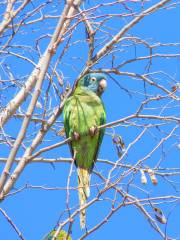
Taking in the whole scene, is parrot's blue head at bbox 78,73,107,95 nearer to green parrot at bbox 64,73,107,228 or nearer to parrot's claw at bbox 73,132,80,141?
green parrot at bbox 64,73,107,228

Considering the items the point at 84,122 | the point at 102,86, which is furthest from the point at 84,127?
the point at 102,86

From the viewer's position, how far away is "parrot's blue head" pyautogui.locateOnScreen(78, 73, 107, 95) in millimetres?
6118

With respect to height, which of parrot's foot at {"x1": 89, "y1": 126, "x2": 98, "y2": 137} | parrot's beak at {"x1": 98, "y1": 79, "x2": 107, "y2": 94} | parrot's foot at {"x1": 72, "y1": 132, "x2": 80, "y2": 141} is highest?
parrot's beak at {"x1": 98, "y1": 79, "x2": 107, "y2": 94}

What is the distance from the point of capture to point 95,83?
20.2ft

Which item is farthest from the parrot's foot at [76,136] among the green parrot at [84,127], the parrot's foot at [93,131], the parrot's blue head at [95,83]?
the parrot's blue head at [95,83]

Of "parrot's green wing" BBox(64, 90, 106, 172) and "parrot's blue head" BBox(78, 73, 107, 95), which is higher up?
"parrot's blue head" BBox(78, 73, 107, 95)

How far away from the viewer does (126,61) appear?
4371mm

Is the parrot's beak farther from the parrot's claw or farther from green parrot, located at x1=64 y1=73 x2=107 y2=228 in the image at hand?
the parrot's claw

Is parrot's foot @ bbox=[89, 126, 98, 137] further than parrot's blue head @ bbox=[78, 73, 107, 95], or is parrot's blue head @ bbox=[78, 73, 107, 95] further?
parrot's blue head @ bbox=[78, 73, 107, 95]

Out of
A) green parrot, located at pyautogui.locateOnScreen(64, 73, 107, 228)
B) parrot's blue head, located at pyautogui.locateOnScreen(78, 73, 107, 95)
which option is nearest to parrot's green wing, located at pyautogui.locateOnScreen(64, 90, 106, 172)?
green parrot, located at pyautogui.locateOnScreen(64, 73, 107, 228)

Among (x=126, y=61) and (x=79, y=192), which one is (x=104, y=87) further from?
(x=126, y=61)

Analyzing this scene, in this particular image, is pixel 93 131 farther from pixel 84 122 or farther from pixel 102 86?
pixel 102 86

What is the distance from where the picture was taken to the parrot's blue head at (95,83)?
6.12 metres

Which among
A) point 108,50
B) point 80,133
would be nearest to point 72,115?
point 80,133
